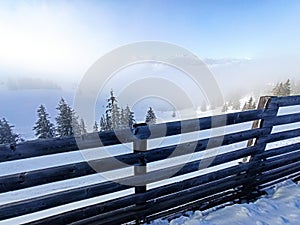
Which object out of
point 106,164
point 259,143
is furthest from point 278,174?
point 106,164

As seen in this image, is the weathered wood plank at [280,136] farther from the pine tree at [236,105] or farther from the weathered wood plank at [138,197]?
the pine tree at [236,105]

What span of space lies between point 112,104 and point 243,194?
25367mm

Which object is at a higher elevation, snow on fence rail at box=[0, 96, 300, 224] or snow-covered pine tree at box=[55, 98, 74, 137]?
snow on fence rail at box=[0, 96, 300, 224]

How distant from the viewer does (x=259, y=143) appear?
12.9ft

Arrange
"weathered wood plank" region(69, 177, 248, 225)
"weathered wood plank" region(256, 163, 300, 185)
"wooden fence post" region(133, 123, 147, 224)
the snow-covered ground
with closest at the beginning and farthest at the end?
1. "wooden fence post" region(133, 123, 147, 224)
2. "weathered wood plank" region(69, 177, 248, 225)
3. the snow-covered ground
4. "weathered wood plank" region(256, 163, 300, 185)

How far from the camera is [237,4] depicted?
21.4 m

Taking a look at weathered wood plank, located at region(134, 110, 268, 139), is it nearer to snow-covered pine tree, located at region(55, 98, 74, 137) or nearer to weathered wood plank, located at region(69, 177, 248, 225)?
weathered wood plank, located at region(69, 177, 248, 225)

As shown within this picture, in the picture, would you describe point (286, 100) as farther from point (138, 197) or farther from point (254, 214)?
point (138, 197)

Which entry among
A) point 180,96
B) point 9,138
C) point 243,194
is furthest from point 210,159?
point 9,138

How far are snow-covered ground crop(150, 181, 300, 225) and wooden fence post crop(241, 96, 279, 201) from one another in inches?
9.5

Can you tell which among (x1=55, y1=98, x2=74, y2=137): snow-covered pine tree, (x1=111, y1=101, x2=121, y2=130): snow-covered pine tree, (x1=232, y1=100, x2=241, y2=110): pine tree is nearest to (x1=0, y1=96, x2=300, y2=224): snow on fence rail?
(x1=55, y1=98, x2=74, y2=137): snow-covered pine tree

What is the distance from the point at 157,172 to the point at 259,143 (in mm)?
1809

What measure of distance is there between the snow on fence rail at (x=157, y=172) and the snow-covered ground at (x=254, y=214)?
0.20m

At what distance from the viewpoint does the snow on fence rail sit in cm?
238
